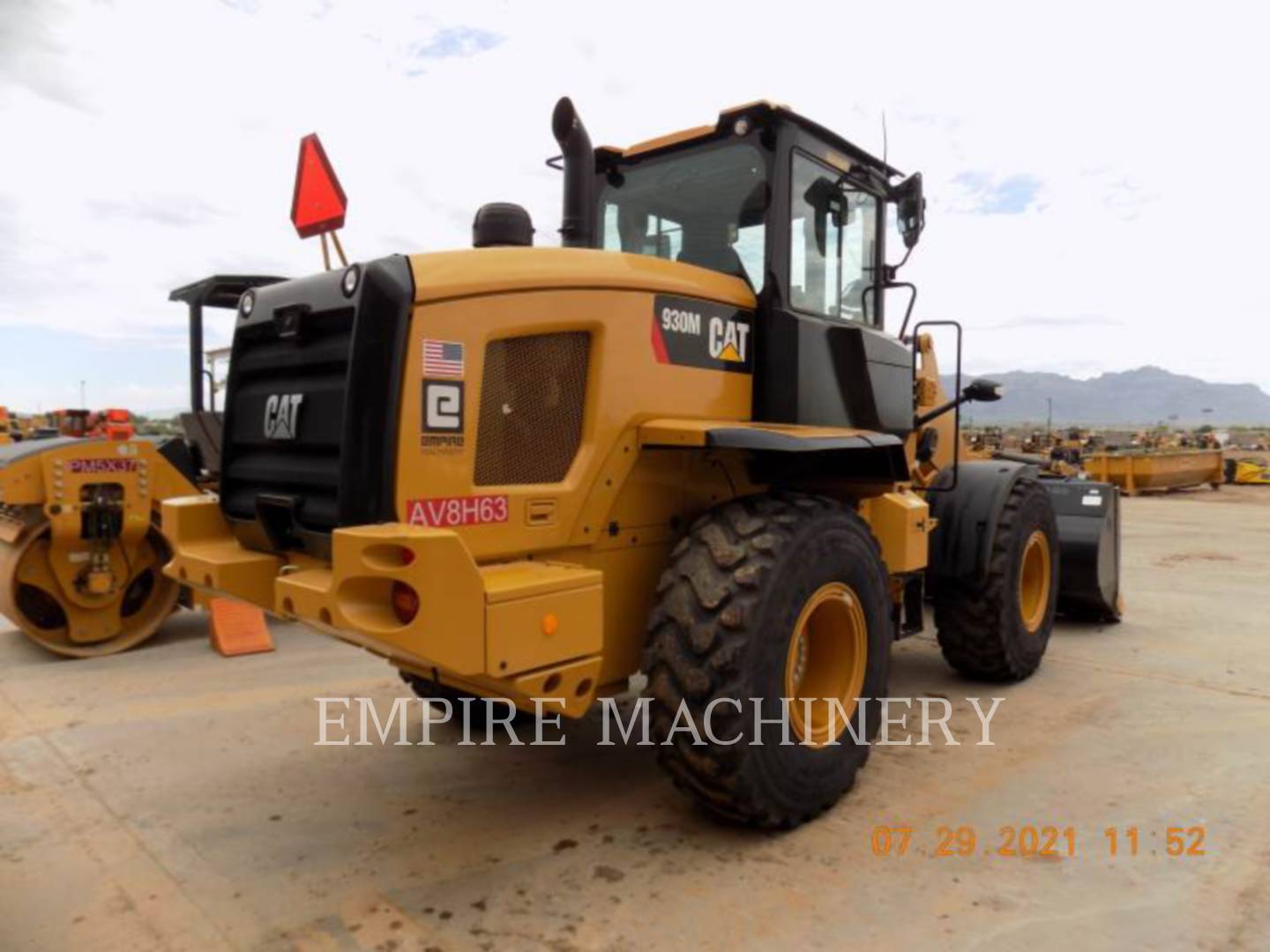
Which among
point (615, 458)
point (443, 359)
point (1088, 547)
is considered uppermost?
point (443, 359)

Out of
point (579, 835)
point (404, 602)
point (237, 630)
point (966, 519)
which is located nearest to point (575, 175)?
point (404, 602)

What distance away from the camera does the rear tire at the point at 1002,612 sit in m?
5.11

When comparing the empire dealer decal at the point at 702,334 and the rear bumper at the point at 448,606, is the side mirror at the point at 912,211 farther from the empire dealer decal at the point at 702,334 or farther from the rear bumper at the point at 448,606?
the rear bumper at the point at 448,606

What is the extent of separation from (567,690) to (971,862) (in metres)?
1.51

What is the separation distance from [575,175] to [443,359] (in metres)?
1.13

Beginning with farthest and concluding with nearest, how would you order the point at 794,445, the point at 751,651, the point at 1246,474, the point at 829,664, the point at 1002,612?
the point at 1246,474 → the point at 1002,612 → the point at 829,664 → the point at 794,445 → the point at 751,651

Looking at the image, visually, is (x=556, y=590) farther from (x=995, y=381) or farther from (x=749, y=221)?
(x=995, y=381)

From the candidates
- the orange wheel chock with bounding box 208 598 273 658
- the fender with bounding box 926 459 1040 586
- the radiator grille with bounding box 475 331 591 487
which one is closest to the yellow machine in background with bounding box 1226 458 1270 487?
the fender with bounding box 926 459 1040 586

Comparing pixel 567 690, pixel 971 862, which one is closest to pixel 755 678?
pixel 567 690

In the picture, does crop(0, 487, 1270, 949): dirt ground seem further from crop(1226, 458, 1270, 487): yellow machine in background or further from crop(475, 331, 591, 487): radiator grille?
crop(1226, 458, 1270, 487): yellow machine in background

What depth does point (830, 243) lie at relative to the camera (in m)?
4.34

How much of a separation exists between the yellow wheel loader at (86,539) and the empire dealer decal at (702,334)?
397cm

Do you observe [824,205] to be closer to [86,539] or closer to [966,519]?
[966,519]
